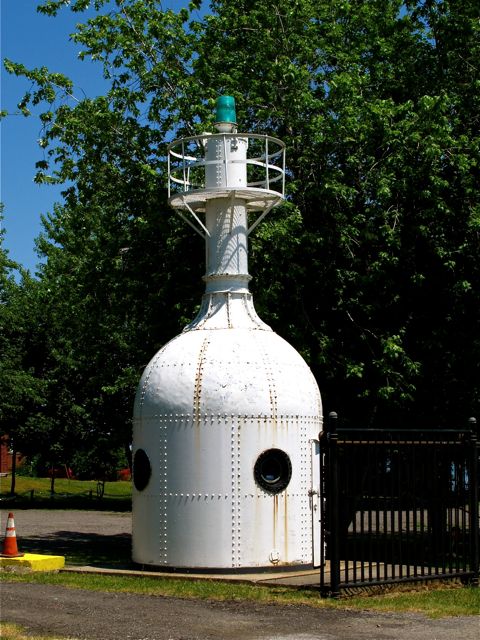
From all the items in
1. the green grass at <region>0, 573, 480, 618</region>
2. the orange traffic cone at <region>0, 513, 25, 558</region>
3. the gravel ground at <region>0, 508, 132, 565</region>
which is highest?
the orange traffic cone at <region>0, 513, 25, 558</region>

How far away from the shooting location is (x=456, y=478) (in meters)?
14.4

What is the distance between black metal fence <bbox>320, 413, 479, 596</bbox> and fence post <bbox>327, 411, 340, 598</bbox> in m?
0.01

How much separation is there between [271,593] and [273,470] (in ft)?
8.11

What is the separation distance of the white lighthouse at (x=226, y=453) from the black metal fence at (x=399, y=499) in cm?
129

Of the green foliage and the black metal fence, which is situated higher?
the green foliage

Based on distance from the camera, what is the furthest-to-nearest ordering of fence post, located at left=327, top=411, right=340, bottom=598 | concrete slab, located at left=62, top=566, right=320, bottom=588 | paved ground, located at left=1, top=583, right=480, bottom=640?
1. concrete slab, located at left=62, top=566, right=320, bottom=588
2. fence post, located at left=327, top=411, right=340, bottom=598
3. paved ground, located at left=1, top=583, right=480, bottom=640

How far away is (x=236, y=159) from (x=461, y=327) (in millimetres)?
5309

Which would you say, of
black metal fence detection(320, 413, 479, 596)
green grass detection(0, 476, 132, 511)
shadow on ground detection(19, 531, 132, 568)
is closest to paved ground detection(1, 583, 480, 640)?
black metal fence detection(320, 413, 479, 596)

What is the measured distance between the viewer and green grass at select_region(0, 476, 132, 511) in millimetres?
39188

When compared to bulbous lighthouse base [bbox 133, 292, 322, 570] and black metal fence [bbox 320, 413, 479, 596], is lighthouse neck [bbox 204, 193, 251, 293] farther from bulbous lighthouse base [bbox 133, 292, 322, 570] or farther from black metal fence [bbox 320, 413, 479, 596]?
black metal fence [bbox 320, 413, 479, 596]

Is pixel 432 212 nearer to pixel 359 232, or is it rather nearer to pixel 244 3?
pixel 359 232

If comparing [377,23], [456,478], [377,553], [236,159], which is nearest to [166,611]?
[377,553]

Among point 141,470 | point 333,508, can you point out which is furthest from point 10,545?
point 333,508

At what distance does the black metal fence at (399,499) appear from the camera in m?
13.0
